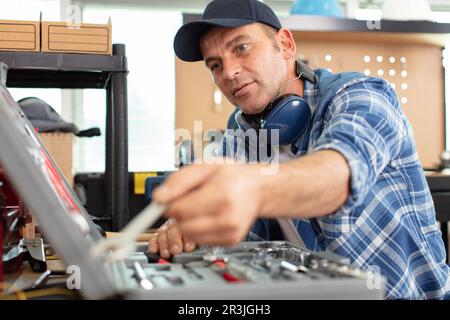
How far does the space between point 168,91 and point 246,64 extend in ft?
7.58

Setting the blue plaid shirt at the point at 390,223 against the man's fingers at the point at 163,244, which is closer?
the man's fingers at the point at 163,244

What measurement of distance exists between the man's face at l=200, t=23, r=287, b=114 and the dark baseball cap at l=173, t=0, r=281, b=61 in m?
0.02

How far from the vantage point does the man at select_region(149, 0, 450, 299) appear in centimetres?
47

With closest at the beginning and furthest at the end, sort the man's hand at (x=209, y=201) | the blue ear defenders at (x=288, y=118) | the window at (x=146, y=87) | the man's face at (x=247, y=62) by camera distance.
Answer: the man's hand at (x=209, y=201) → the blue ear defenders at (x=288, y=118) → the man's face at (x=247, y=62) → the window at (x=146, y=87)

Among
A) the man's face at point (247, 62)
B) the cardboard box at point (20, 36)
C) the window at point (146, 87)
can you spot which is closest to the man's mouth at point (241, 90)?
the man's face at point (247, 62)

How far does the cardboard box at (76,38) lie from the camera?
5.00 feet

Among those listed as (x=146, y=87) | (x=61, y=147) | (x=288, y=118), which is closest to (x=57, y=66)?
(x=61, y=147)

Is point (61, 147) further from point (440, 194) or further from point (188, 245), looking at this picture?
point (440, 194)

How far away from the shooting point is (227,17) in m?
1.13

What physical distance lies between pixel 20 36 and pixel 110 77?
27cm

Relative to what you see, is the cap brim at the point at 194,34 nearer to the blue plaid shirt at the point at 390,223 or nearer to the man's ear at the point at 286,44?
the man's ear at the point at 286,44

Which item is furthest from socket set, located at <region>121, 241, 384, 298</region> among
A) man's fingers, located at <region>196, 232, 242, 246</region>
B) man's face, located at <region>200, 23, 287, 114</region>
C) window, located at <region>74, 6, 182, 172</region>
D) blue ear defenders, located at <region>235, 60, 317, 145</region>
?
window, located at <region>74, 6, 182, 172</region>

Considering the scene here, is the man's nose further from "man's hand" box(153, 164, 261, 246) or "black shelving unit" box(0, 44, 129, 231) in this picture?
"man's hand" box(153, 164, 261, 246)
